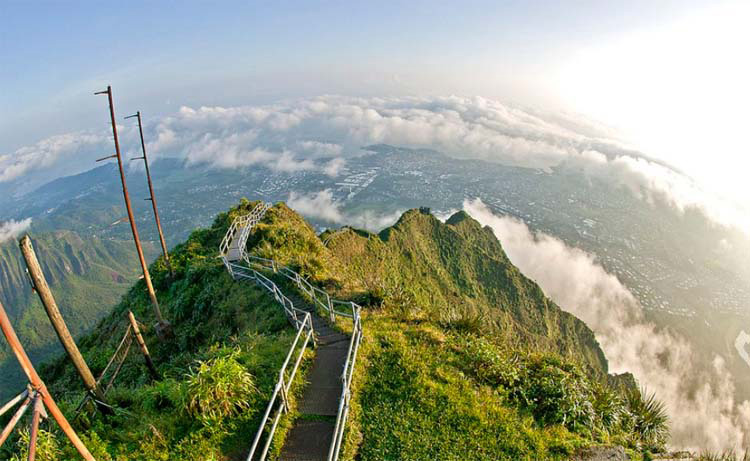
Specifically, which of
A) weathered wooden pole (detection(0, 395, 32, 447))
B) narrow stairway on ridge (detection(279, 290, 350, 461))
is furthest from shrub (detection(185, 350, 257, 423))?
weathered wooden pole (detection(0, 395, 32, 447))

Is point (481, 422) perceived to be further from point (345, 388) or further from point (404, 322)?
point (404, 322)

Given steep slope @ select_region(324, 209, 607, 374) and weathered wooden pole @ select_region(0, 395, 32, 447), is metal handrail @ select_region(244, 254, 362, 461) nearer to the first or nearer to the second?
weathered wooden pole @ select_region(0, 395, 32, 447)

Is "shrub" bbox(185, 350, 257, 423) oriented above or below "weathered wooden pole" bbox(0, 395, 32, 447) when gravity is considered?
below

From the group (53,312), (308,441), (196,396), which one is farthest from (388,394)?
(53,312)

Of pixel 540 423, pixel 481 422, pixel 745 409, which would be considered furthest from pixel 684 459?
pixel 745 409

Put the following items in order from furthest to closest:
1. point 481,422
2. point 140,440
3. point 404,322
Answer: point 404,322
point 481,422
point 140,440

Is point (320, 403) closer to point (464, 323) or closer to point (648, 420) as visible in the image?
point (464, 323)
